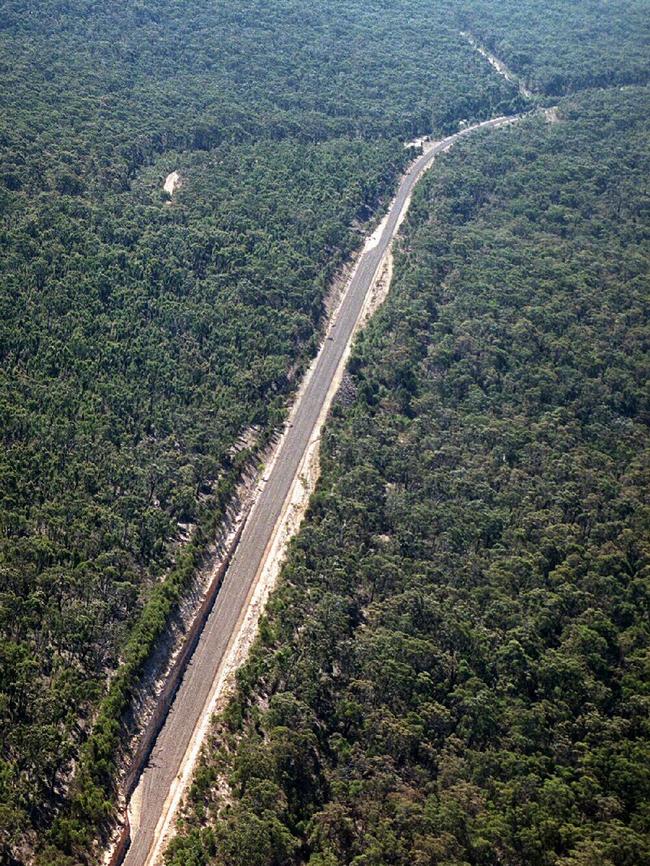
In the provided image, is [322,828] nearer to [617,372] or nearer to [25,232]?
[617,372]

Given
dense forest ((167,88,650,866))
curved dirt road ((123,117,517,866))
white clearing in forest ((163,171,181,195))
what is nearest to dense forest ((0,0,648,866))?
white clearing in forest ((163,171,181,195))

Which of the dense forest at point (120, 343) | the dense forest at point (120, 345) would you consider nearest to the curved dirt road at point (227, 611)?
the dense forest at point (120, 345)

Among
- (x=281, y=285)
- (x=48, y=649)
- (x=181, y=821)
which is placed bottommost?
(x=181, y=821)

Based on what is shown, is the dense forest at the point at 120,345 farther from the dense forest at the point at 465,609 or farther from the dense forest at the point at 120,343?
the dense forest at the point at 465,609

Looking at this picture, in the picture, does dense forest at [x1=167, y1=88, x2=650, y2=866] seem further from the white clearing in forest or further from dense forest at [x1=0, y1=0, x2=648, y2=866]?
the white clearing in forest

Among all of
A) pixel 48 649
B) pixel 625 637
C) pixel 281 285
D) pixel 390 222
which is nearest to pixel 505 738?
pixel 625 637

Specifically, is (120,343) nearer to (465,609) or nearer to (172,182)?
(172,182)
